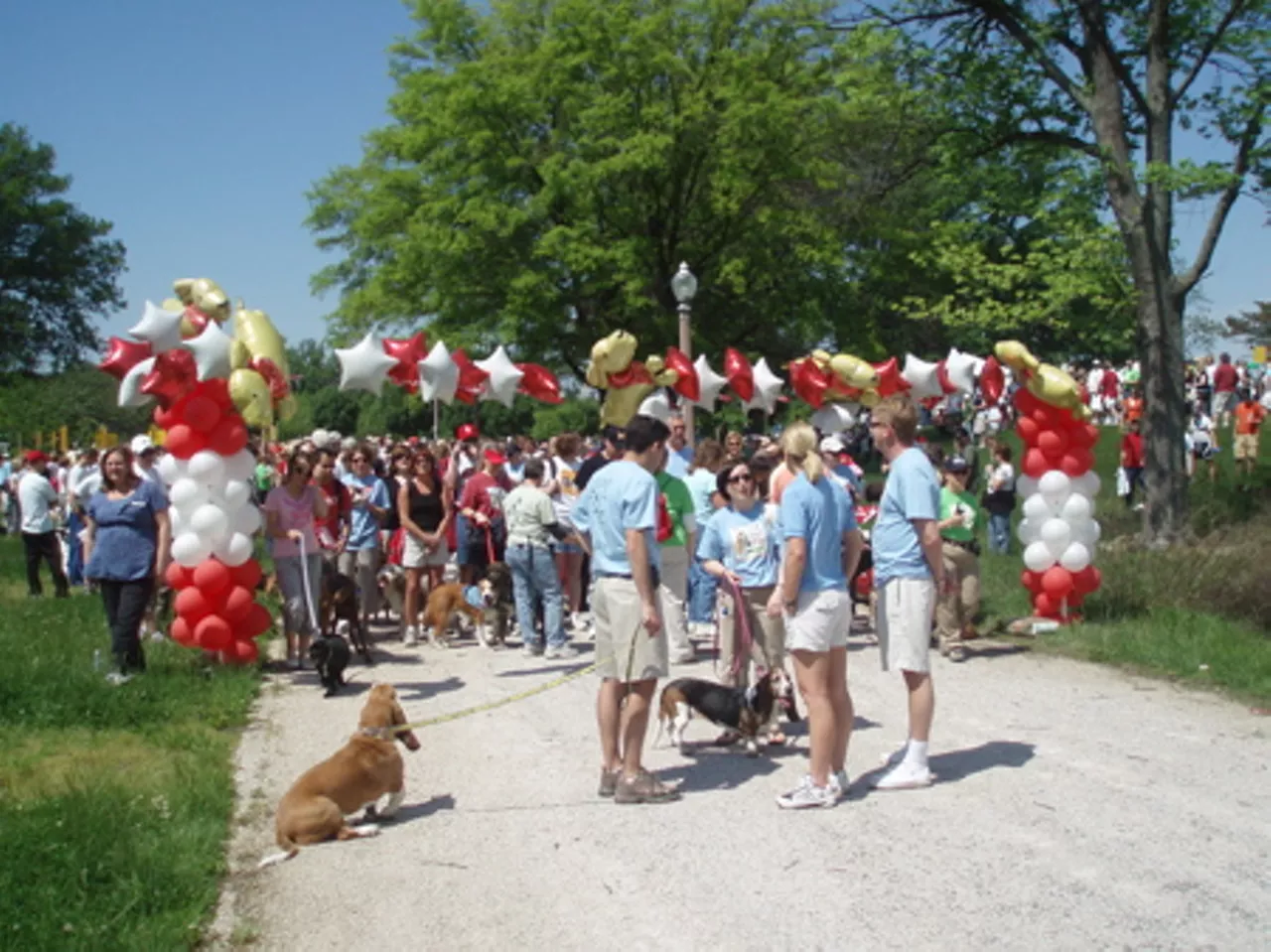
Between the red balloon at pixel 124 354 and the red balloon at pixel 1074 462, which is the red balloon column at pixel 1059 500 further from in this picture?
the red balloon at pixel 124 354

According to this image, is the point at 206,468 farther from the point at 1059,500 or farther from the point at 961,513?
the point at 1059,500

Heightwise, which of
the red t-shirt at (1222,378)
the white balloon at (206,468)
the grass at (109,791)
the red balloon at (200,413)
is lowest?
the grass at (109,791)

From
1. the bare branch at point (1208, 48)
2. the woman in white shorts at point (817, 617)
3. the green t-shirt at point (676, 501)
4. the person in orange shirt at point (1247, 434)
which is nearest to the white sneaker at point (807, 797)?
the woman in white shorts at point (817, 617)

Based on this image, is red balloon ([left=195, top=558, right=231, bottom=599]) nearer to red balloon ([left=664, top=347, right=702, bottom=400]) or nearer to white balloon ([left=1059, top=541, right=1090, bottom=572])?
red balloon ([left=664, top=347, right=702, bottom=400])

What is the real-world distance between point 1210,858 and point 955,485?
545 cm

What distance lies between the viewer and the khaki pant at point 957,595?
10086 mm

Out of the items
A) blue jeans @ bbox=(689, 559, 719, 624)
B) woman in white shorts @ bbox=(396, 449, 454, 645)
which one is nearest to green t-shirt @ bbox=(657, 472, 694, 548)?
blue jeans @ bbox=(689, 559, 719, 624)

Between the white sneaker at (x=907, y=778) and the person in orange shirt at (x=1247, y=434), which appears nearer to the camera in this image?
the white sneaker at (x=907, y=778)

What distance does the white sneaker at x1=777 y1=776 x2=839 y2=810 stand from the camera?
5.86 m

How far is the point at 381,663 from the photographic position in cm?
1048

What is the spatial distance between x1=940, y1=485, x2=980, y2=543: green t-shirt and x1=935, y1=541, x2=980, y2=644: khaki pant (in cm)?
14

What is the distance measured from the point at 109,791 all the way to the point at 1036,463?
8.05m

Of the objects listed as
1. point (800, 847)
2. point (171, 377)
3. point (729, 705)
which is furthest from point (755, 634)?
point (171, 377)

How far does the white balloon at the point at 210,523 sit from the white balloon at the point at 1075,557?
7.16m
